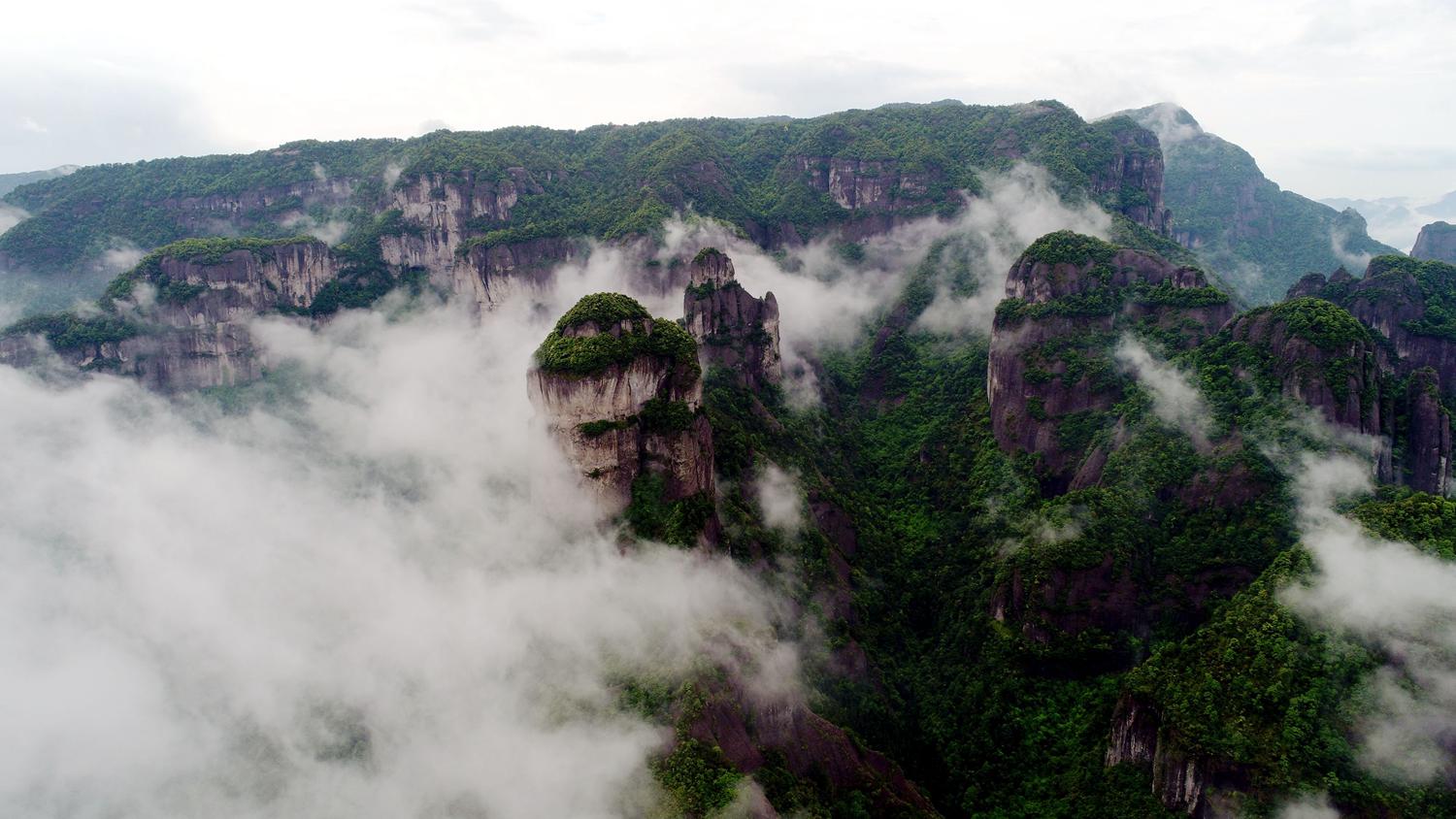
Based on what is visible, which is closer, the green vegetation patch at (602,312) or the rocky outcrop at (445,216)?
the green vegetation patch at (602,312)

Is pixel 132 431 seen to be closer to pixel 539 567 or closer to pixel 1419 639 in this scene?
pixel 539 567

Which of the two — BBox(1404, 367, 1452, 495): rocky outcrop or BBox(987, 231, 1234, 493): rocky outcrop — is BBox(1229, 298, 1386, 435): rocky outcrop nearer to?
BBox(1404, 367, 1452, 495): rocky outcrop

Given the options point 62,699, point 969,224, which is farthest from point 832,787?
point 969,224

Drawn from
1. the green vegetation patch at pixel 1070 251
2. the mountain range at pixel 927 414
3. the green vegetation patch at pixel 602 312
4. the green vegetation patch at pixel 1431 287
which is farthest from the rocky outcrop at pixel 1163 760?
the green vegetation patch at pixel 1431 287

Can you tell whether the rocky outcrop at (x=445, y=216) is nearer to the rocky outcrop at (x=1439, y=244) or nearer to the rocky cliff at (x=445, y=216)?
the rocky cliff at (x=445, y=216)

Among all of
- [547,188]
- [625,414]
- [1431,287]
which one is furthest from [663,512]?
[547,188]
